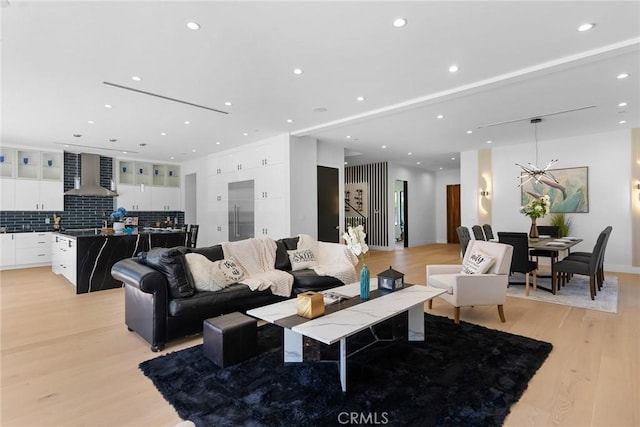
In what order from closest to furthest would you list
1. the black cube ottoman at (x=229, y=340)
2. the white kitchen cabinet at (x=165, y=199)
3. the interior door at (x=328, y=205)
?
1. the black cube ottoman at (x=229, y=340)
2. the interior door at (x=328, y=205)
3. the white kitchen cabinet at (x=165, y=199)

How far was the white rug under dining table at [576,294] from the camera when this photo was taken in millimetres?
4410

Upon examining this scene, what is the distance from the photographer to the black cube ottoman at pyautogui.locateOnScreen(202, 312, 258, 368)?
270cm

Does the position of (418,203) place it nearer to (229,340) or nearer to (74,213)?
(229,340)

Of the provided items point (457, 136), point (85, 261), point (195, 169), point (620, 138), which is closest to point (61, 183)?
point (195, 169)

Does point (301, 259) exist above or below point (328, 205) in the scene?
below

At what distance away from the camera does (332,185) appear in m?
7.95

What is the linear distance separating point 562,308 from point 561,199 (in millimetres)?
4257

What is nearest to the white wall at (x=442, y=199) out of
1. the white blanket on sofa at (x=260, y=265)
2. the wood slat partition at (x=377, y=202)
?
the wood slat partition at (x=377, y=202)

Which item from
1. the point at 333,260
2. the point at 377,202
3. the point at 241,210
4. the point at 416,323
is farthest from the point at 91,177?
the point at 416,323

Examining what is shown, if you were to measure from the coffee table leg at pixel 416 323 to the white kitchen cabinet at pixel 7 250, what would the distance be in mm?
8832

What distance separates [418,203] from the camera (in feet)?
39.4

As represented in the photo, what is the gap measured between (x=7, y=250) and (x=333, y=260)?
7571 millimetres

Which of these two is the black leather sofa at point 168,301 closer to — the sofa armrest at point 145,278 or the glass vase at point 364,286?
the sofa armrest at point 145,278

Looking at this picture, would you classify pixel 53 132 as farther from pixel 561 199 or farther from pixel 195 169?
pixel 561 199
